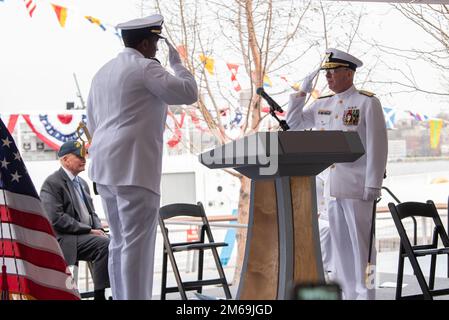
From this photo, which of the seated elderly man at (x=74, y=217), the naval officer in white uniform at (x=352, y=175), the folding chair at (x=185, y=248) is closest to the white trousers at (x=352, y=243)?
the naval officer in white uniform at (x=352, y=175)

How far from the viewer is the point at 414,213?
5.11 m

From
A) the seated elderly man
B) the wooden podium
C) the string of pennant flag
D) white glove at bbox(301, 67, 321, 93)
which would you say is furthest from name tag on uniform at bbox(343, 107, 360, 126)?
the string of pennant flag

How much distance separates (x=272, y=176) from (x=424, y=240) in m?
4.99

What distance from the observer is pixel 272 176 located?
9.44 feet

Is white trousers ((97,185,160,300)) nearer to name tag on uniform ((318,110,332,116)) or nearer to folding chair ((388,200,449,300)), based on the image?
name tag on uniform ((318,110,332,116))

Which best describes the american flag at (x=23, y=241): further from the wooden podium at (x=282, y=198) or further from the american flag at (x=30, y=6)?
the american flag at (x=30, y=6)

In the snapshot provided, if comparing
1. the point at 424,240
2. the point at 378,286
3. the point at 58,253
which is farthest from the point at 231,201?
the point at 58,253

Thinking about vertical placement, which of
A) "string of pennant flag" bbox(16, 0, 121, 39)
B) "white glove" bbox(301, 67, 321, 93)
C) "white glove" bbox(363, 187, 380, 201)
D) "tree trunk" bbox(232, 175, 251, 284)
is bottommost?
"tree trunk" bbox(232, 175, 251, 284)

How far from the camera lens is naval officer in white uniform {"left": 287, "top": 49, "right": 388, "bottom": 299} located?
4.08m

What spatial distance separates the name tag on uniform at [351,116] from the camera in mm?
4184

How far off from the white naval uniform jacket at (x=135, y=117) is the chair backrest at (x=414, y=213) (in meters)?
1.97

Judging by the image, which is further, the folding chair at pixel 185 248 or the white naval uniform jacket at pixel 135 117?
the folding chair at pixel 185 248

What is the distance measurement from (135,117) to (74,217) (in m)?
1.65

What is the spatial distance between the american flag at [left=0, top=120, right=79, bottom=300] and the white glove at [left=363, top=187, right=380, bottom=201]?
6.41 feet
